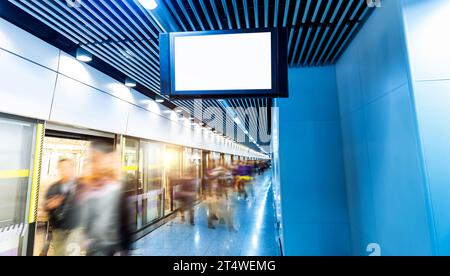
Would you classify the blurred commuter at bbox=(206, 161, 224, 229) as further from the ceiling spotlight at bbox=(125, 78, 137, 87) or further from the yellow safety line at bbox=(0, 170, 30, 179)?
the yellow safety line at bbox=(0, 170, 30, 179)

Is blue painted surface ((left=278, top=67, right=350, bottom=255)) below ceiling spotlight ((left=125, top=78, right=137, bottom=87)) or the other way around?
below

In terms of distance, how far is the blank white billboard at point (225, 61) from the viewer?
1.91m

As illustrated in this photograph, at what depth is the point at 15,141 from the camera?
2592 mm

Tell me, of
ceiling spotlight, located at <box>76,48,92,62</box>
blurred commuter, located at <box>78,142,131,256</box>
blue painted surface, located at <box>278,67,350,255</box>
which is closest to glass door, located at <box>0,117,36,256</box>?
blurred commuter, located at <box>78,142,131,256</box>

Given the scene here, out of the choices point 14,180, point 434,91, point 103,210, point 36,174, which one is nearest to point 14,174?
point 14,180

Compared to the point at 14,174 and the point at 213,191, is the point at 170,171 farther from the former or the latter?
the point at 14,174

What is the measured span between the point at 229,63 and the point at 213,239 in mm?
3995

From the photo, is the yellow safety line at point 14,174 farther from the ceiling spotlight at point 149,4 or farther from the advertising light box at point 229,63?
the ceiling spotlight at point 149,4

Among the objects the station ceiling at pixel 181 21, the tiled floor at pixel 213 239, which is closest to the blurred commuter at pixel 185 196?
the tiled floor at pixel 213 239

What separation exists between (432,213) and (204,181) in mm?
10041

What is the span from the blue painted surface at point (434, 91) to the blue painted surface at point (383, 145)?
5 cm

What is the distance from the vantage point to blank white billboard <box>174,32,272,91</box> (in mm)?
1912
